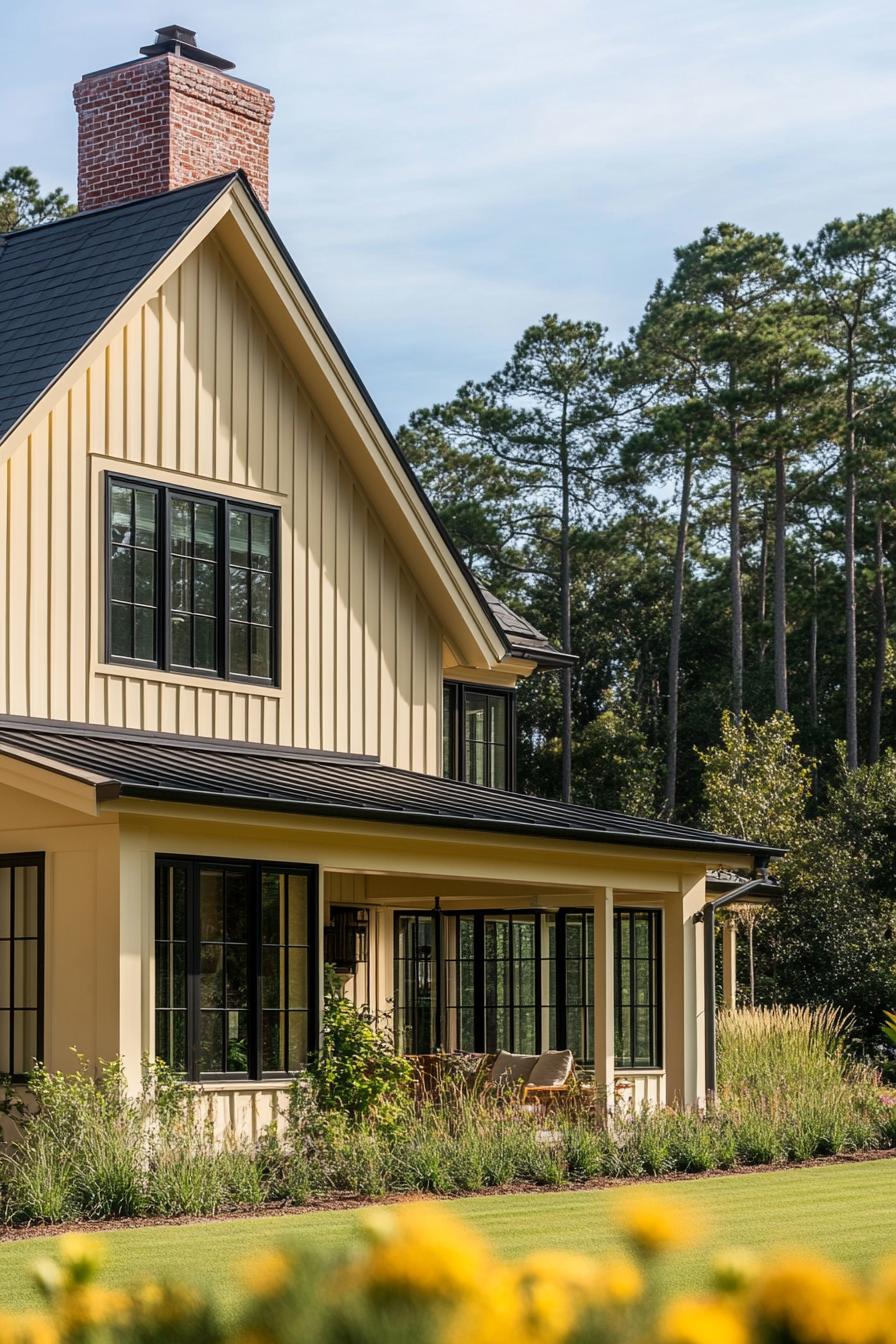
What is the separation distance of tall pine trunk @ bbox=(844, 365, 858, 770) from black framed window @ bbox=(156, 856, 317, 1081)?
34.0 m

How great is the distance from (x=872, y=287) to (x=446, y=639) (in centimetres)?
3861

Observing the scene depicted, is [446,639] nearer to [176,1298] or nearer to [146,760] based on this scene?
[146,760]

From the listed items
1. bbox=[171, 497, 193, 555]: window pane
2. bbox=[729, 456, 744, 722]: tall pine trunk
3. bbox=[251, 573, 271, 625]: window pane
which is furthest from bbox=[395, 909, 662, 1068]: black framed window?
bbox=[729, 456, 744, 722]: tall pine trunk

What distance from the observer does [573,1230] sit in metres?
10.7

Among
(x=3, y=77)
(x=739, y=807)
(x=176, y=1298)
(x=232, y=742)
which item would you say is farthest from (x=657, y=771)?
(x=176, y=1298)

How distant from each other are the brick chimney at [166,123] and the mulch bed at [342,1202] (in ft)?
34.0

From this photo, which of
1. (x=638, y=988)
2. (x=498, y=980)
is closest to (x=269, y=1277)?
(x=638, y=988)

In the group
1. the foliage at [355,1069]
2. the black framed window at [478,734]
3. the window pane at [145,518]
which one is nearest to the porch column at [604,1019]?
the foliage at [355,1069]

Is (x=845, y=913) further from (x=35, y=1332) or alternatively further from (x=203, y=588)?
(x=35, y=1332)

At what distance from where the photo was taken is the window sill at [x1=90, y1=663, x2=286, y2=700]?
51.0 feet

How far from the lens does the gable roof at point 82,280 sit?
50.5 feet

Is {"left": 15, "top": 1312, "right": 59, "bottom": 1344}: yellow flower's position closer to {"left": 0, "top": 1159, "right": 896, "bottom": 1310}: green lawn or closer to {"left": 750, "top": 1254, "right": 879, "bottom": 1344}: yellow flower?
{"left": 750, "top": 1254, "right": 879, "bottom": 1344}: yellow flower

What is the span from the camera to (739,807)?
34281mm

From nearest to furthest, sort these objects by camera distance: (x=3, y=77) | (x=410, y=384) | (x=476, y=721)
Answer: (x=476, y=721) < (x=3, y=77) < (x=410, y=384)
